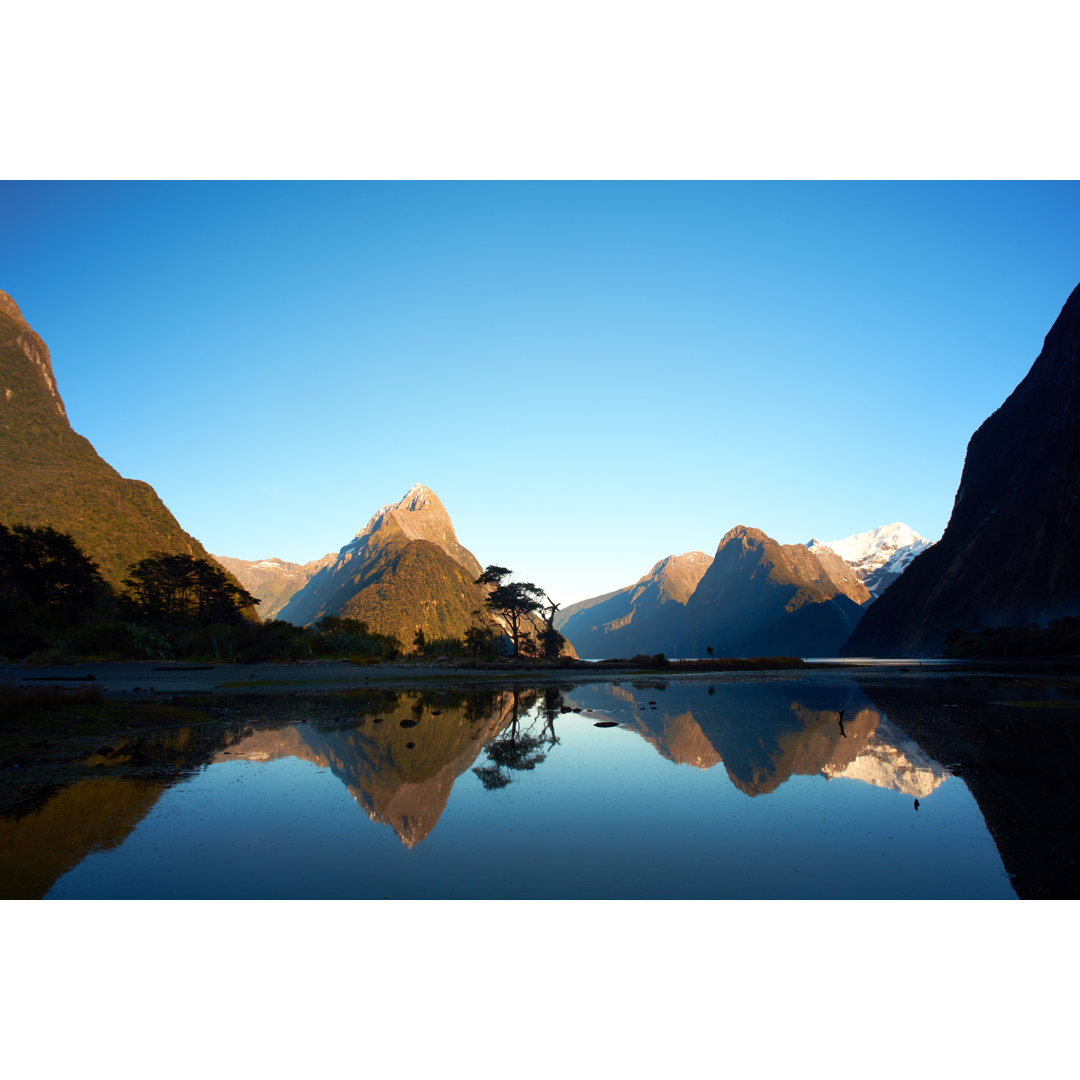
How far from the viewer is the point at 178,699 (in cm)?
2397

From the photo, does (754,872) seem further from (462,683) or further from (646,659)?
(646,659)

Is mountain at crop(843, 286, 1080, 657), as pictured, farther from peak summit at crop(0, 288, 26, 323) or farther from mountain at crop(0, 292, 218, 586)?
peak summit at crop(0, 288, 26, 323)

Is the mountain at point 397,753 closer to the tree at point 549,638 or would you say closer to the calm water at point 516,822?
the calm water at point 516,822

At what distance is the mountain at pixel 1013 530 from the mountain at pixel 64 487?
142 metres

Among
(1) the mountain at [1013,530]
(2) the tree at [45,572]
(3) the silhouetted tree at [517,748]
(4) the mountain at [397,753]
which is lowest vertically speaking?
(4) the mountain at [397,753]

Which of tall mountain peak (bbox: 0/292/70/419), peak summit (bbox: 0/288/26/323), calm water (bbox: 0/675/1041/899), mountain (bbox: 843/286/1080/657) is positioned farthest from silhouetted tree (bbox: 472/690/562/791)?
peak summit (bbox: 0/288/26/323)

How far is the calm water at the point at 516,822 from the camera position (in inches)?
269

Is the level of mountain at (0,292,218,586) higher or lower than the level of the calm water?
higher

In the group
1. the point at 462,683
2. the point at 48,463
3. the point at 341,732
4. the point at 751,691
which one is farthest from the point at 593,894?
the point at 48,463

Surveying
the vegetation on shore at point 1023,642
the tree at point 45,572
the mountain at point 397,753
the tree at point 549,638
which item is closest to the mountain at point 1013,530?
the vegetation on shore at point 1023,642

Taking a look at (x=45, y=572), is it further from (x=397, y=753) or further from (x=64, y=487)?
(x=64, y=487)

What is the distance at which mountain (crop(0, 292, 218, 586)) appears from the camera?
303ft

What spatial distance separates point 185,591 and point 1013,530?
141651mm

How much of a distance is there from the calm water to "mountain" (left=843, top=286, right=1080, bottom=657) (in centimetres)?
10479
